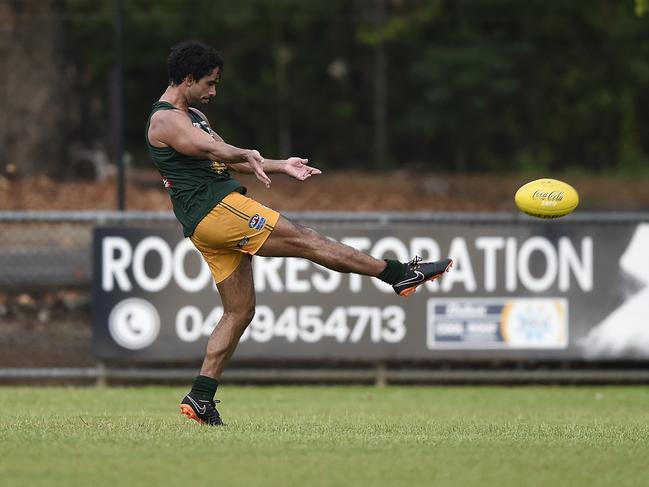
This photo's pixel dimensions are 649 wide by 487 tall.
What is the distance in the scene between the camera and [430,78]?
3328 centimetres

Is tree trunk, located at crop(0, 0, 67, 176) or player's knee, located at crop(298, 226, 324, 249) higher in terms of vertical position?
tree trunk, located at crop(0, 0, 67, 176)

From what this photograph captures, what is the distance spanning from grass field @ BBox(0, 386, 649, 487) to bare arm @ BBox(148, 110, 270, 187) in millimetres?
1528

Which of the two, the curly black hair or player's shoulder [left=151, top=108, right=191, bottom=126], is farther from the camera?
the curly black hair

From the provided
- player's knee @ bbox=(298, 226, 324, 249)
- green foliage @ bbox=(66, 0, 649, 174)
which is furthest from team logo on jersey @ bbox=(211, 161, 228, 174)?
green foliage @ bbox=(66, 0, 649, 174)

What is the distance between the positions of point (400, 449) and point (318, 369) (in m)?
6.30

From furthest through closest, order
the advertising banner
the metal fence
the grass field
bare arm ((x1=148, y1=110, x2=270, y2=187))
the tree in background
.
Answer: the tree in background
the metal fence
the advertising banner
bare arm ((x1=148, y1=110, x2=270, y2=187))
the grass field

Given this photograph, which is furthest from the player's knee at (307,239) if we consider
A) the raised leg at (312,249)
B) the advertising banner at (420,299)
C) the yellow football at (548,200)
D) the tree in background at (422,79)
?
the tree in background at (422,79)

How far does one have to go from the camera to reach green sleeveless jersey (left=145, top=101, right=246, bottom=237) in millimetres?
7676

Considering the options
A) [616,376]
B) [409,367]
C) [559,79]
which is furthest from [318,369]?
[559,79]

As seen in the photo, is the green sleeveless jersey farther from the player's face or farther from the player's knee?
the player's knee

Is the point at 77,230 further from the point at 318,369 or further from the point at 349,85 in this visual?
the point at 349,85

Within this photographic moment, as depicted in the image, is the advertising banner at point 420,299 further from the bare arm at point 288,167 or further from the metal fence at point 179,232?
the bare arm at point 288,167

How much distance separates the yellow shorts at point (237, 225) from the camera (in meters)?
7.61

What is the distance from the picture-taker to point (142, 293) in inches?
489
